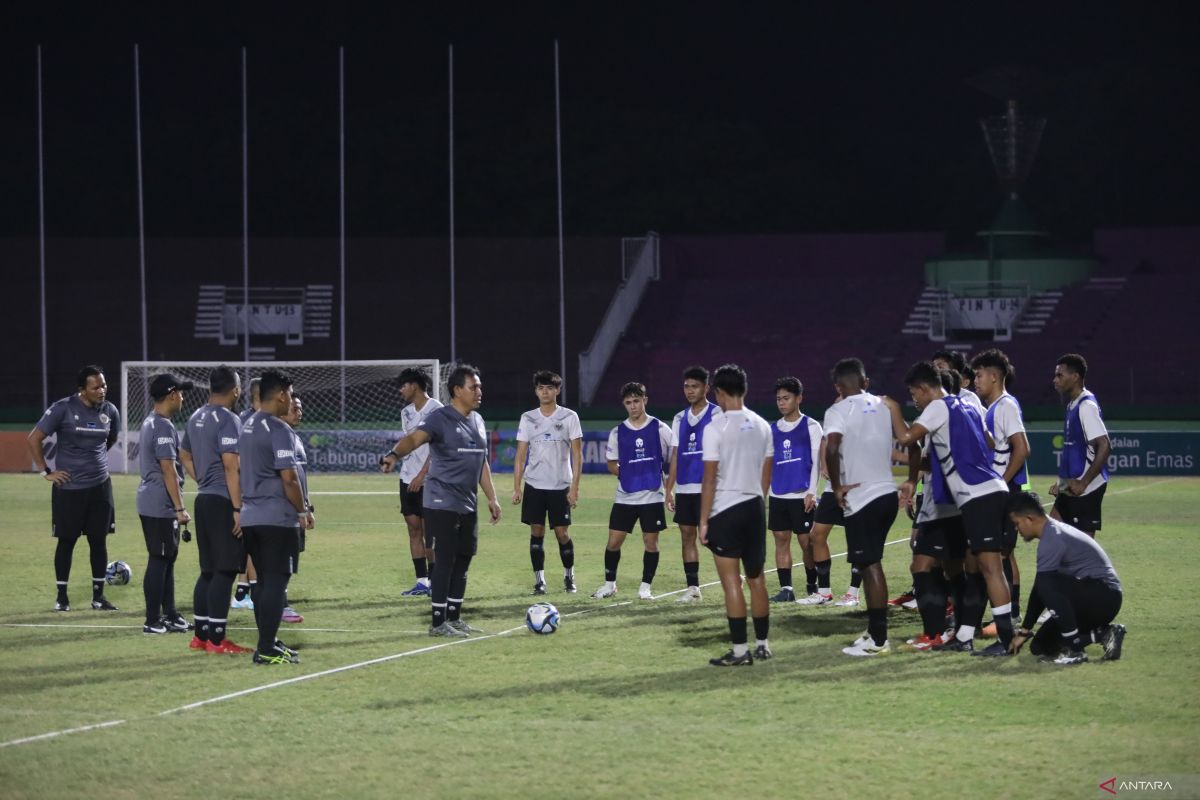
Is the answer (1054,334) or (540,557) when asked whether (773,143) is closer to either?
(1054,334)

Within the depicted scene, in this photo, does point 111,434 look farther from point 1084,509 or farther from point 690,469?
point 1084,509

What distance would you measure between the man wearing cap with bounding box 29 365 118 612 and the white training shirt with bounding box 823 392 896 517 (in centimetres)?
706

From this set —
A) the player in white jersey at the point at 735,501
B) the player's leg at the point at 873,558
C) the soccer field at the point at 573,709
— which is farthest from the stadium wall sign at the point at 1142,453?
the player in white jersey at the point at 735,501

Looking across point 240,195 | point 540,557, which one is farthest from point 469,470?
point 240,195

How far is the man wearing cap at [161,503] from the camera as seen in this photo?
13.1m

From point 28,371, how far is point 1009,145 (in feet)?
127

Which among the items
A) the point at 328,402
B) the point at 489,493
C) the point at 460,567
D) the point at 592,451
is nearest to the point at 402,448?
the point at 460,567

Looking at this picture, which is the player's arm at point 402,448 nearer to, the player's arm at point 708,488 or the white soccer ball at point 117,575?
the player's arm at point 708,488

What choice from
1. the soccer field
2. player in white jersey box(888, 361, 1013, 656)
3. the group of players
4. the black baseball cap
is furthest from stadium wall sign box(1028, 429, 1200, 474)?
the black baseball cap

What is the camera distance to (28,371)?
179 feet

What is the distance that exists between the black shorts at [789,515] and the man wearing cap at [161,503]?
553cm

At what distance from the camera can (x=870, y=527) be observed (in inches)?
464

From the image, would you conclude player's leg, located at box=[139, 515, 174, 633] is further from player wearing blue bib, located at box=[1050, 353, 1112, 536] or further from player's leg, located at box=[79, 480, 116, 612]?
player wearing blue bib, located at box=[1050, 353, 1112, 536]

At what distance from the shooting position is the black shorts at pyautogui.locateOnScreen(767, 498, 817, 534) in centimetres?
1502
